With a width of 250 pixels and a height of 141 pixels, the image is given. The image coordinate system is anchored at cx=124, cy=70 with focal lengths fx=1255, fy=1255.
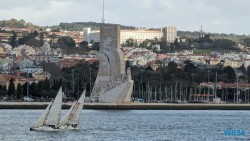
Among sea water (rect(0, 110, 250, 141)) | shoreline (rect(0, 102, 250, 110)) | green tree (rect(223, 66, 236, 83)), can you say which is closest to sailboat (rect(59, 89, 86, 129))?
sea water (rect(0, 110, 250, 141))

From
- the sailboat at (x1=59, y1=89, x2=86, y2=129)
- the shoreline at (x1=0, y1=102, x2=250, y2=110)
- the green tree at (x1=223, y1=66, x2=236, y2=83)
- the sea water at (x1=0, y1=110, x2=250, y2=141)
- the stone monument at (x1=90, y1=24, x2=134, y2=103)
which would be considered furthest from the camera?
the green tree at (x1=223, y1=66, x2=236, y2=83)

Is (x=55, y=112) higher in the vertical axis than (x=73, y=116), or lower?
higher

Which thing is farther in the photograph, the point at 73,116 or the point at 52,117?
the point at 73,116

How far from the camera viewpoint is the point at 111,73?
11144 centimetres

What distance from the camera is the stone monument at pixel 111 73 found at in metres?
110

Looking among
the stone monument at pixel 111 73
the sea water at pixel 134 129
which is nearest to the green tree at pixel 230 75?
the stone monument at pixel 111 73

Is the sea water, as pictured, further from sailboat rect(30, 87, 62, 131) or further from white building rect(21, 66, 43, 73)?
white building rect(21, 66, 43, 73)

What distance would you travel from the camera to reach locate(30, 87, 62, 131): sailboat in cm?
6631

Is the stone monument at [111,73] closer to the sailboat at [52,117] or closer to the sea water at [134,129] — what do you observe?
the sea water at [134,129]

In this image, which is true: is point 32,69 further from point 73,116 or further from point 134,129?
point 73,116

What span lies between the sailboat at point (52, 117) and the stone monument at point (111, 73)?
4309 cm

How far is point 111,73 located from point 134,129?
3861cm

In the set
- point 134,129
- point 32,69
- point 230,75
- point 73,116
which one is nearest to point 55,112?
point 73,116

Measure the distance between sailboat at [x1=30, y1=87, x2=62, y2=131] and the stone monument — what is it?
4309 centimetres
